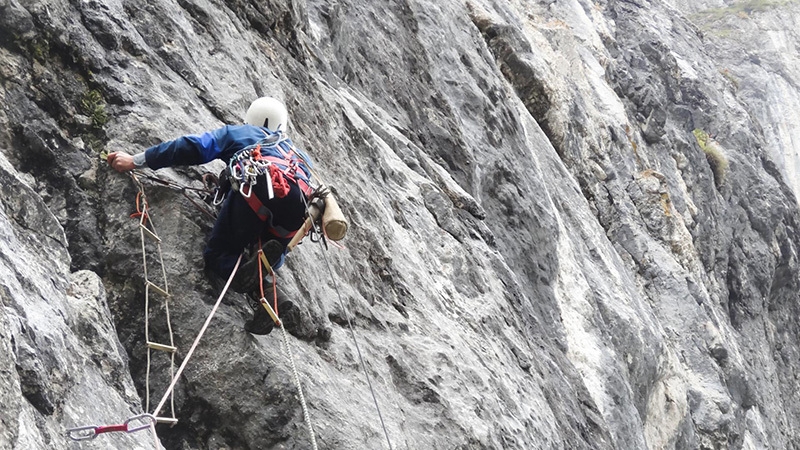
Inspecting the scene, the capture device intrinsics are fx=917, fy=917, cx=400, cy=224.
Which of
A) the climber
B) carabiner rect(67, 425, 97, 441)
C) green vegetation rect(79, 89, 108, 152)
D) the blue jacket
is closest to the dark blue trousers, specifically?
the climber

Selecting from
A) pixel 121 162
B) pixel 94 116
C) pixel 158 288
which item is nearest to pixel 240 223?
pixel 158 288

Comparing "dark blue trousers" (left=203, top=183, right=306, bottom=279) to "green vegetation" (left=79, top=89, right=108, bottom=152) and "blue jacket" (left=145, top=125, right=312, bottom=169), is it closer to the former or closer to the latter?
"blue jacket" (left=145, top=125, right=312, bottom=169)

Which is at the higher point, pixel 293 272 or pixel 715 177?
pixel 293 272

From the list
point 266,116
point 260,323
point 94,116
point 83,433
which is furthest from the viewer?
point 266,116

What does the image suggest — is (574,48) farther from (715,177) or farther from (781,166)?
(781,166)

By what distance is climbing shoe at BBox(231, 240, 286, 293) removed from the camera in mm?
6027

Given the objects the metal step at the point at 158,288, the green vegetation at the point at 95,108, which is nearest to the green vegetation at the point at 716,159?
the green vegetation at the point at 95,108

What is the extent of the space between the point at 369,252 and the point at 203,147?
2.85 meters

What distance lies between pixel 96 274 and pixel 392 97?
29.3 feet

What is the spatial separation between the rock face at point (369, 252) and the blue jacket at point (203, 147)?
34 centimetres

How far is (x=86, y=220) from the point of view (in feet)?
19.5

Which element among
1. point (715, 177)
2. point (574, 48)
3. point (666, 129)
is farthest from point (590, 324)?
point (715, 177)

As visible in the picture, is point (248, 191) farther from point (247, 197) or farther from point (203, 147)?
point (203, 147)

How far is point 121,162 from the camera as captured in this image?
6.04 meters
